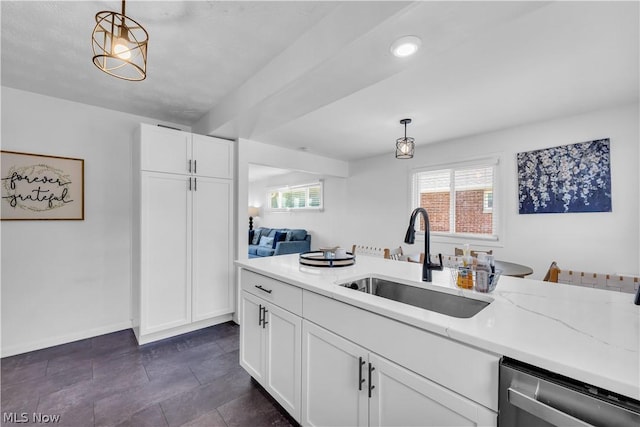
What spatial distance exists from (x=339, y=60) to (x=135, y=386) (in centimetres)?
262

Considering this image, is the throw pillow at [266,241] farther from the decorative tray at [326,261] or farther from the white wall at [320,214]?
the decorative tray at [326,261]

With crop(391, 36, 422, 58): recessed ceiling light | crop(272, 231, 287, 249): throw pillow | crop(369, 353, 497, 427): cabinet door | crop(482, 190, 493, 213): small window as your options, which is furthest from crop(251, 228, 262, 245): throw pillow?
crop(369, 353, 497, 427): cabinet door

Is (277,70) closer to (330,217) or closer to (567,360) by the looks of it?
(567,360)

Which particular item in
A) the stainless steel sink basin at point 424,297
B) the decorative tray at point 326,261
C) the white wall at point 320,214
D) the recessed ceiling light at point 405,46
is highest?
the recessed ceiling light at point 405,46

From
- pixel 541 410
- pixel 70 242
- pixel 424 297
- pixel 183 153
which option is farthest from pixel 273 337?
pixel 70 242

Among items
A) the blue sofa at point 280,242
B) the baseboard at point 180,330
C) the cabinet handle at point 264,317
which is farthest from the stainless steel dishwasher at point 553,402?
the blue sofa at point 280,242

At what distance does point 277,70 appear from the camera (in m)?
1.99

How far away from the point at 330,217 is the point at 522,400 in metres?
5.23

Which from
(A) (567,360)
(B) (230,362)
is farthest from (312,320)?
(B) (230,362)

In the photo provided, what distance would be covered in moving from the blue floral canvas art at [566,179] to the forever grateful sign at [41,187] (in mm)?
4788

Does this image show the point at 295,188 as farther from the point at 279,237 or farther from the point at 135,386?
the point at 135,386

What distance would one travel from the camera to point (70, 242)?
273cm

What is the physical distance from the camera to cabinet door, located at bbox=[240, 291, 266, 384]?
6.03 feet

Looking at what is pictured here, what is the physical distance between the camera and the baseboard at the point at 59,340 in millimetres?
2473
